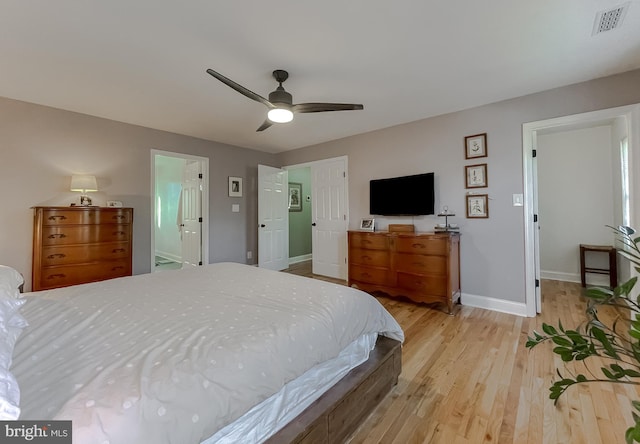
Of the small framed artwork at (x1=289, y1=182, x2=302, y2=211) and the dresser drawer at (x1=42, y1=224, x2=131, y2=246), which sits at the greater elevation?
the small framed artwork at (x1=289, y1=182, x2=302, y2=211)

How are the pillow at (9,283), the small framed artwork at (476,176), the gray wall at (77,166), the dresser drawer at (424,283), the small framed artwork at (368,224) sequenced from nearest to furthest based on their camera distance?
the pillow at (9,283), the gray wall at (77,166), the dresser drawer at (424,283), the small framed artwork at (476,176), the small framed artwork at (368,224)

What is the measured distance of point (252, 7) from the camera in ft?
5.61

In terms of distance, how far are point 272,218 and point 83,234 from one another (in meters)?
2.73

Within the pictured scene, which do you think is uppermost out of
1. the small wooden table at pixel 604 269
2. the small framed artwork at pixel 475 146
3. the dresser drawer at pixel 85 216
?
the small framed artwork at pixel 475 146

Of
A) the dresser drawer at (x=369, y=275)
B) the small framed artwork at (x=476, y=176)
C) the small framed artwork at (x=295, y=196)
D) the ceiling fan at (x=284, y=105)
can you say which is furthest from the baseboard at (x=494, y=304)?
the small framed artwork at (x=295, y=196)

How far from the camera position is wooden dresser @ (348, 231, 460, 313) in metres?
3.13

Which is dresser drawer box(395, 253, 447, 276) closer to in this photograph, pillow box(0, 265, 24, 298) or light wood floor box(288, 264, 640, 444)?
A: light wood floor box(288, 264, 640, 444)

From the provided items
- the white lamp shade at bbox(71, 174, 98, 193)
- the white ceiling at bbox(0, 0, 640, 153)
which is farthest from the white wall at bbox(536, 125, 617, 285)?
the white lamp shade at bbox(71, 174, 98, 193)

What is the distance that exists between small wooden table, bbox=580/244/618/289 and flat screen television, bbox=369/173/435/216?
242 cm

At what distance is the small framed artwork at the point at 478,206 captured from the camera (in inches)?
128

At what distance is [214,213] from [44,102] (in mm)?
2331

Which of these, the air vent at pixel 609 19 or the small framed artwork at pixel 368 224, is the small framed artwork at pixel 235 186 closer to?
the small framed artwork at pixel 368 224

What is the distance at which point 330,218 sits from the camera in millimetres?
4828

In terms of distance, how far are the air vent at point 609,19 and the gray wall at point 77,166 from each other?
4.55 m
